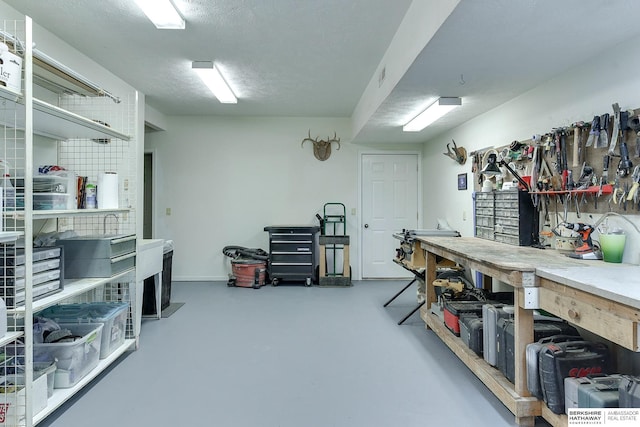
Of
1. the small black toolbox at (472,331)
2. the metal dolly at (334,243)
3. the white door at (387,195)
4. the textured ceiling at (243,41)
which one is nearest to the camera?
the small black toolbox at (472,331)

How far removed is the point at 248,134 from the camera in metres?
5.40

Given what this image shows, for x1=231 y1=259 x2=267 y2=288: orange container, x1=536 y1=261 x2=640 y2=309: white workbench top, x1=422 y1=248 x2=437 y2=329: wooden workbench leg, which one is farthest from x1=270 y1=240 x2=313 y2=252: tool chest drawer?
x1=536 y1=261 x2=640 y2=309: white workbench top

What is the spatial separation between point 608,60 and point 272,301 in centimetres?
383

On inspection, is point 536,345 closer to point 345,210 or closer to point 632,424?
point 632,424

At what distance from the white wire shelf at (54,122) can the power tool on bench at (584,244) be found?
10.6 feet

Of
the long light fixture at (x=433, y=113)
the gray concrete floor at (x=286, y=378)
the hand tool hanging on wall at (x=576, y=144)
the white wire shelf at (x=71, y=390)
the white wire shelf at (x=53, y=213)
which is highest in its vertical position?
the long light fixture at (x=433, y=113)

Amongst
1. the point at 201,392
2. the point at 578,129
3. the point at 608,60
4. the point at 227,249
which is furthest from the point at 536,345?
the point at 227,249

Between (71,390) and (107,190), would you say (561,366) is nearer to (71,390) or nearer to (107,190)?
(71,390)

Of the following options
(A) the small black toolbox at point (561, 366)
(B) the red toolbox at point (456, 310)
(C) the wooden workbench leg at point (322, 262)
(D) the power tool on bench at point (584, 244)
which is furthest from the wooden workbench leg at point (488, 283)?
(C) the wooden workbench leg at point (322, 262)

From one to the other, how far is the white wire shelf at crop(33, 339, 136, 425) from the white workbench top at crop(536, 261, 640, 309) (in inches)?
107

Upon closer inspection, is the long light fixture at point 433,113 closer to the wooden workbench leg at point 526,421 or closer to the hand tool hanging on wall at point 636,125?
the hand tool hanging on wall at point 636,125

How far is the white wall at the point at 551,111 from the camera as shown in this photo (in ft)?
6.50

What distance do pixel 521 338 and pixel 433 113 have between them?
2.30m

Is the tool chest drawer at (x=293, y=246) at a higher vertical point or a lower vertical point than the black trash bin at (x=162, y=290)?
A: higher
